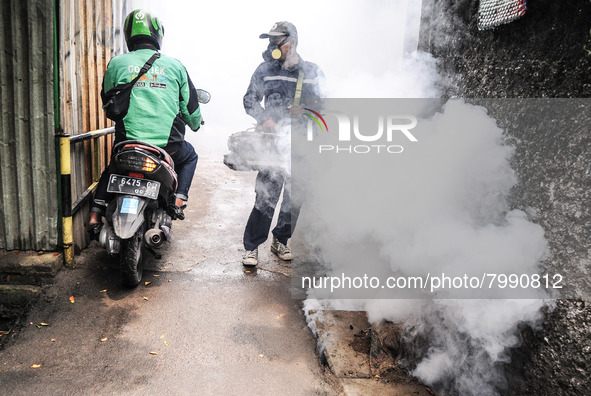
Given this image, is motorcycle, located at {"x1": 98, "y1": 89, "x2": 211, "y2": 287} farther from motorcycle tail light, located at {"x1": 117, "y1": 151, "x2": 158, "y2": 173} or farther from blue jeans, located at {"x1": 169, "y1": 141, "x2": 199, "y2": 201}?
blue jeans, located at {"x1": 169, "y1": 141, "x2": 199, "y2": 201}

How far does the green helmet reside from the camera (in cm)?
416

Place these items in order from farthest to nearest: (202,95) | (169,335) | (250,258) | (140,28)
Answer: (202,95), (250,258), (140,28), (169,335)

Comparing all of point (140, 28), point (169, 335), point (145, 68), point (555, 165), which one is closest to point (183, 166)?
point (145, 68)

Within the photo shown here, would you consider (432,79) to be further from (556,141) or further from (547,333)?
(547,333)

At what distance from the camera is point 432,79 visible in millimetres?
3758

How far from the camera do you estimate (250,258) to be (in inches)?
184

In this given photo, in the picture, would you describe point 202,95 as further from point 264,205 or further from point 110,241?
point 110,241

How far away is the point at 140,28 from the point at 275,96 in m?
1.46

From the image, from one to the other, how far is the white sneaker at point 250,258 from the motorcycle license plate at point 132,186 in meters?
1.30

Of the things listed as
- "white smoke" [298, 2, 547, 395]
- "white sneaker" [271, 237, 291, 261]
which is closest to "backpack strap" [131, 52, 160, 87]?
"white smoke" [298, 2, 547, 395]

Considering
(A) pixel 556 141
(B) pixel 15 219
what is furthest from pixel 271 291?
(A) pixel 556 141

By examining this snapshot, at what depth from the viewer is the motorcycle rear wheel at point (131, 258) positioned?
3.71 m

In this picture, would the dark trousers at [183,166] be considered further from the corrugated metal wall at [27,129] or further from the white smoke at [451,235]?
the white smoke at [451,235]

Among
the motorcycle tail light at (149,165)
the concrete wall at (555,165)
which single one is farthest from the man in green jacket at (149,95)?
the concrete wall at (555,165)
